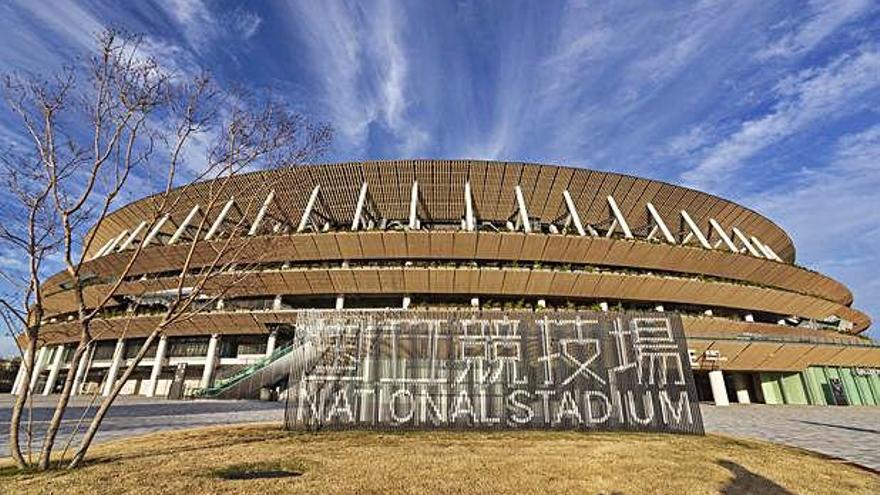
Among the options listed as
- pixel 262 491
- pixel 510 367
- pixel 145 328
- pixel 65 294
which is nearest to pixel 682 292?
pixel 510 367

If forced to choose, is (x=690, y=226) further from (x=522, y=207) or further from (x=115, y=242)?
(x=115, y=242)

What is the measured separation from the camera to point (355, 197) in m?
Answer: 41.4

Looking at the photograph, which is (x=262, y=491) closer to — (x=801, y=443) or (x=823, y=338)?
(x=801, y=443)

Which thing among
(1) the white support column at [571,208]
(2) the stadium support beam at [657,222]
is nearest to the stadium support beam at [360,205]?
(1) the white support column at [571,208]

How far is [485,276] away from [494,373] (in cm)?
1955

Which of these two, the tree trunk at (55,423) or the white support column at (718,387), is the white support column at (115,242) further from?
the white support column at (718,387)

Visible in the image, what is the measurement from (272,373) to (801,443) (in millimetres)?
24970

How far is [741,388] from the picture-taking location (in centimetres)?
3406

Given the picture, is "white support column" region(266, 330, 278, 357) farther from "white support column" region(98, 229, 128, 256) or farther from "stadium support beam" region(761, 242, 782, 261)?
"stadium support beam" region(761, 242, 782, 261)

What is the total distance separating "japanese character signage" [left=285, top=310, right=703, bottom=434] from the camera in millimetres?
12594

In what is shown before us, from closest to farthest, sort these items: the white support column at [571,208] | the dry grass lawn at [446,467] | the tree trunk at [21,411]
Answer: the dry grass lawn at [446,467], the tree trunk at [21,411], the white support column at [571,208]

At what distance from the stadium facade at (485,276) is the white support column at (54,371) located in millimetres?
201

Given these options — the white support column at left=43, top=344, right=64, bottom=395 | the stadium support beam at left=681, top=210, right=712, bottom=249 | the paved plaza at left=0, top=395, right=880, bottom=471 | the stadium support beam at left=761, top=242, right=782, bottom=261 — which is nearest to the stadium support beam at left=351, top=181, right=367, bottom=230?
the paved plaza at left=0, top=395, right=880, bottom=471

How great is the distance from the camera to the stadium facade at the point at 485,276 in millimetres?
32219
